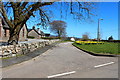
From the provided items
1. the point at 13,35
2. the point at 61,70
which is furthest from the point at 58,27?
the point at 61,70

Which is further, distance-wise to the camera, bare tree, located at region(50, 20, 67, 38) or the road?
bare tree, located at region(50, 20, 67, 38)

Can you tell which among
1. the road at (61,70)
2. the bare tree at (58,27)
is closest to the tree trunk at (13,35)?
the road at (61,70)

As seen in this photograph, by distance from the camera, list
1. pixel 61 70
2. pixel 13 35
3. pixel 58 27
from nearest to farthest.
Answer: pixel 61 70 → pixel 13 35 → pixel 58 27

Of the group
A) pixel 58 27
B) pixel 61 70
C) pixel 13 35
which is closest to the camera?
pixel 61 70

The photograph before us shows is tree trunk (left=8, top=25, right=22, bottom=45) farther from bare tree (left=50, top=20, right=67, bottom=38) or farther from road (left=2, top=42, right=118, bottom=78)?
bare tree (left=50, top=20, right=67, bottom=38)

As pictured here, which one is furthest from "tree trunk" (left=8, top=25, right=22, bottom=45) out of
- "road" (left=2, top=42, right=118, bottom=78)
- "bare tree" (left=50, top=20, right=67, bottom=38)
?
"bare tree" (left=50, top=20, right=67, bottom=38)

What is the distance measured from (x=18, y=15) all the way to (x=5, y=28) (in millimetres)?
17357

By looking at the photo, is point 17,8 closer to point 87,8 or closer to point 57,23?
point 87,8

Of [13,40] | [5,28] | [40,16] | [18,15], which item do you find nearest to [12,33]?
[13,40]

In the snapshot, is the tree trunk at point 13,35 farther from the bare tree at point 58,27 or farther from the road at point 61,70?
the bare tree at point 58,27

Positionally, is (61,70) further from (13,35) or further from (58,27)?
(58,27)

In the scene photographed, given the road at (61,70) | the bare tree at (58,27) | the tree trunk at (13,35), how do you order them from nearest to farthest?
the road at (61,70), the tree trunk at (13,35), the bare tree at (58,27)

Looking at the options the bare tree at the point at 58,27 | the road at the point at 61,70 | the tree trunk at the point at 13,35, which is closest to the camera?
the road at the point at 61,70

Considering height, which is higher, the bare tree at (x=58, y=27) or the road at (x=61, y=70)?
the bare tree at (x=58, y=27)
